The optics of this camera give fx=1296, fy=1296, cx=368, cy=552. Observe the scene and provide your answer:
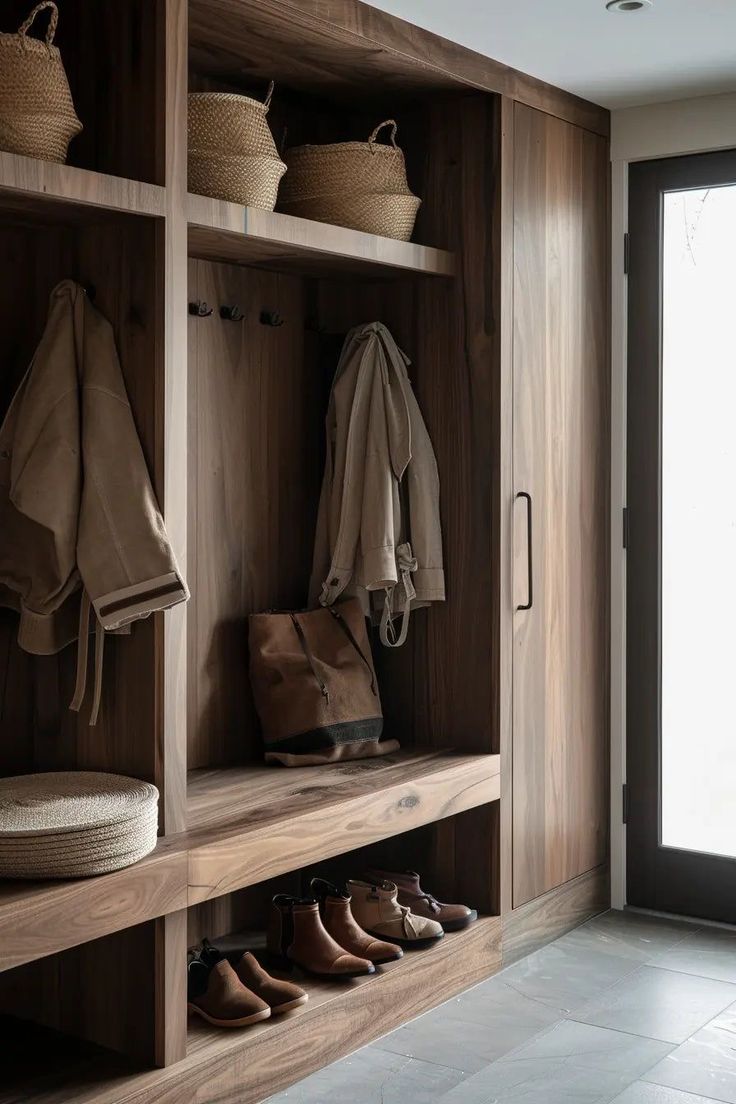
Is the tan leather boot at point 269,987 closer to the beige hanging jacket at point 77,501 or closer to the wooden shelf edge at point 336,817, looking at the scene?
the wooden shelf edge at point 336,817

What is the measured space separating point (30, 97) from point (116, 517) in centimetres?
80

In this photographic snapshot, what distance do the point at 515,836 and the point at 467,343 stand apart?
1358 millimetres

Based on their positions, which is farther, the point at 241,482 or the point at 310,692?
the point at 241,482

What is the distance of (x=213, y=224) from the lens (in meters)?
2.74

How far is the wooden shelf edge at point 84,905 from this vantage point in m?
2.22

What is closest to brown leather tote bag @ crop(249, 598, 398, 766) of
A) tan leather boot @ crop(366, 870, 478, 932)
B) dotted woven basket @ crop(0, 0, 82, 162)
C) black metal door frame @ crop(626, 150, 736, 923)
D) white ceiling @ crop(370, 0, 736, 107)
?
tan leather boot @ crop(366, 870, 478, 932)

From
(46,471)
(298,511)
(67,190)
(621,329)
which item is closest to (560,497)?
(621,329)

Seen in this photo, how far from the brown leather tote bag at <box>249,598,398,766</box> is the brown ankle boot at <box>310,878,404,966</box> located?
1.16 feet

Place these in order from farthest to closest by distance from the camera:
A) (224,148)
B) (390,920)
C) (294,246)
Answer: (390,920) → (294,246) → (224,148)

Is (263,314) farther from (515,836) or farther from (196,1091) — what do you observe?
(196,1091)

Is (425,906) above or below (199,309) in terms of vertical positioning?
below

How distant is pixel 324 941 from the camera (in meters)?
3.05

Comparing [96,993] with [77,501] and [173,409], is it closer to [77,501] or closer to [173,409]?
[77,501]

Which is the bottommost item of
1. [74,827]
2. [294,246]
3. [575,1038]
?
[575,1038]
